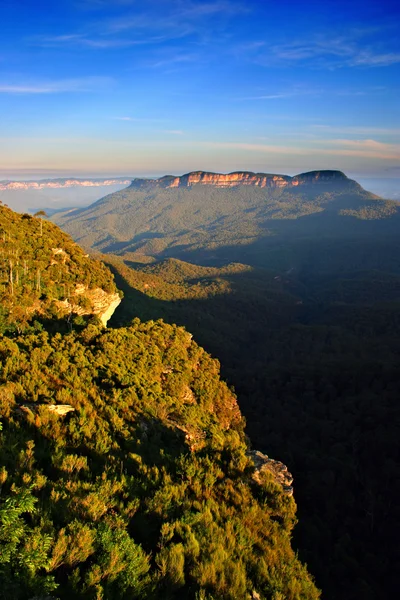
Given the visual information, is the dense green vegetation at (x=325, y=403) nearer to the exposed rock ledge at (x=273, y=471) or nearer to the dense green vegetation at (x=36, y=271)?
the exposed rock ledge at (x=273, y=471)

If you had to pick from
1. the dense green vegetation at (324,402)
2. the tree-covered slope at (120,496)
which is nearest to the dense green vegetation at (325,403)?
the dense green vegetation at (324,402)

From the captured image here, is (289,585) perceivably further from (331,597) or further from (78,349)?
(78,349)

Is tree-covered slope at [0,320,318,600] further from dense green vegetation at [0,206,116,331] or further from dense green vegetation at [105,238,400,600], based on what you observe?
dense green vegetation at [105,238,400,600]

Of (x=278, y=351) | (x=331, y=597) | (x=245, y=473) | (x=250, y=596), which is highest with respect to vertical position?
(x=250, y=596)

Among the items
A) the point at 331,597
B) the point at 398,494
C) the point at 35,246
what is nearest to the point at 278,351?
the point at 398,494

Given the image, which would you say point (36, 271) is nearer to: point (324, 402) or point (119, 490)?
point (119, 490)

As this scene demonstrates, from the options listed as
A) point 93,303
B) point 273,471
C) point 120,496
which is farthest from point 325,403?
point 120,496
